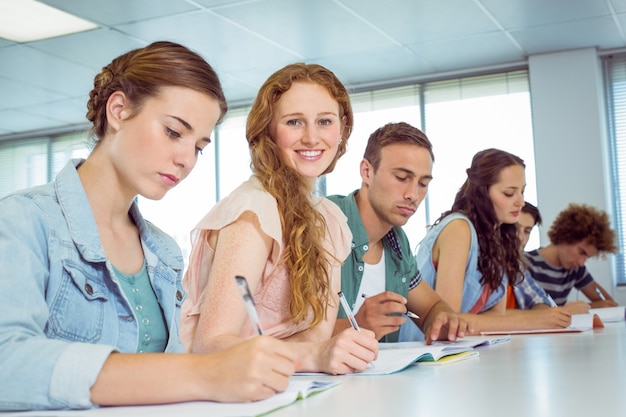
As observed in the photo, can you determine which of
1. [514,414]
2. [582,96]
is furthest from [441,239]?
[582,96]

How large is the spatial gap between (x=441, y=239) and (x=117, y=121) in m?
1.68

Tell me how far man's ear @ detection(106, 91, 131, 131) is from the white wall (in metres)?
4.77

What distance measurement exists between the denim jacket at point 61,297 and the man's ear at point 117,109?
3.5 inches

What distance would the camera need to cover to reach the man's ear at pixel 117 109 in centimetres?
119

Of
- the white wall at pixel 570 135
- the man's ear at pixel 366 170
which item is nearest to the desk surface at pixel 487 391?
the man's ear at pixel 366 170

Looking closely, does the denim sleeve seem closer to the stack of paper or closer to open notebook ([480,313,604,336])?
open notebook ([480,313,604,336])

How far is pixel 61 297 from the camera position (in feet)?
3.37

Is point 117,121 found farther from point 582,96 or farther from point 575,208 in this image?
point 582,96

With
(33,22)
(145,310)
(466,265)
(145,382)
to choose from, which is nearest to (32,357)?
(145,382)

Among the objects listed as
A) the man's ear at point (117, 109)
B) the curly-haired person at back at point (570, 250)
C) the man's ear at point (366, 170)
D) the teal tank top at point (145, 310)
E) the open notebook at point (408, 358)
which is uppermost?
the man's ear at point (366, 170)

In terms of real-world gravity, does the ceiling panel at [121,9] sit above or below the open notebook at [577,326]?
above

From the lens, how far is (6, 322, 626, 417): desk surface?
31.6 inches

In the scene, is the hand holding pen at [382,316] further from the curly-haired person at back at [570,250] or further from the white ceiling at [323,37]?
the white ceiling at [323,37]

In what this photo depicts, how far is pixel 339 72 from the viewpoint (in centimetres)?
581
